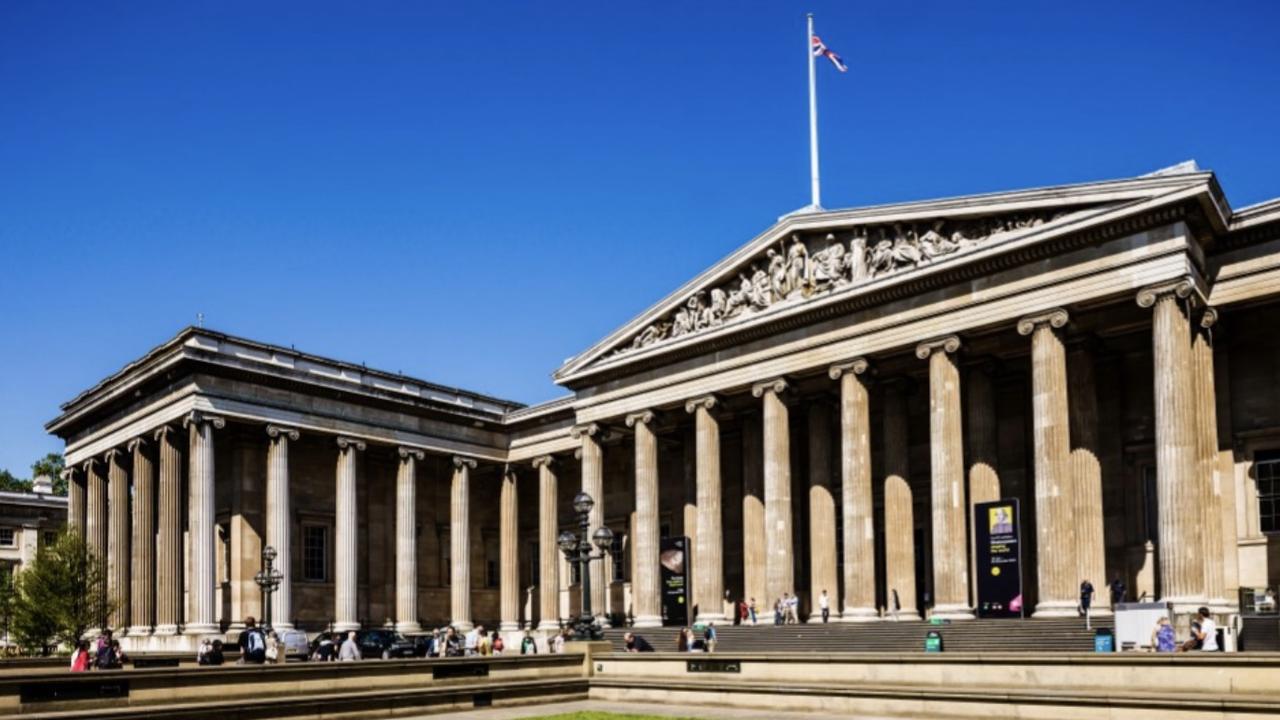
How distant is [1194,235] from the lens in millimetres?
35500

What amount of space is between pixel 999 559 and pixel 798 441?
14447mm

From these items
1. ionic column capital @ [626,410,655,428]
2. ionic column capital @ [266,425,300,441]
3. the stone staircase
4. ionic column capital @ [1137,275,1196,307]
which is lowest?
the stone staircase

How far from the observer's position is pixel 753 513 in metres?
49.3

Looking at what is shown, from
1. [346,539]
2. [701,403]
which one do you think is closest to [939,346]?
[701,403]

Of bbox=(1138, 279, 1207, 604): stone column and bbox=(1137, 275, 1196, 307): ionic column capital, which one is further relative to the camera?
bbox=(1137, 275, 1196, 307): ionic column capital

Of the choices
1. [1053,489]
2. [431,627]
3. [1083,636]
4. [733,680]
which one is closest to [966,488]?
[1053,489]

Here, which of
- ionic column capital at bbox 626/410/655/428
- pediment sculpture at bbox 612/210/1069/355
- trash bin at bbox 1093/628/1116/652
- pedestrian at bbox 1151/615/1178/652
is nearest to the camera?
pedestrian at bbox 1151/615/1178/652

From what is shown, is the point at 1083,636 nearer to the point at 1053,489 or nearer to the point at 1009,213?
the point at 1053,489

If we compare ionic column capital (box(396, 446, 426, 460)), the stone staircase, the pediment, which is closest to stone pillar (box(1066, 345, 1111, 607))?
the stone staircase

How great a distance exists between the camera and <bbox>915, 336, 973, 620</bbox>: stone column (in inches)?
1548

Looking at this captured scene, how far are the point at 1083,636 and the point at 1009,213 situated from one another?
41.3 ft

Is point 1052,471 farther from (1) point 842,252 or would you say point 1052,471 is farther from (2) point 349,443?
(2) point 349,443

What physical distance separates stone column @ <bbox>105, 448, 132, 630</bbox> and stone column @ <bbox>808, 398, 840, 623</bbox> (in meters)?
29.2

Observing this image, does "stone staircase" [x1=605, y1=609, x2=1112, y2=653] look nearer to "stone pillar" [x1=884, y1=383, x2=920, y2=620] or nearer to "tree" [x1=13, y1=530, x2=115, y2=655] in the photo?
"stone pillar" [x1=884, y1=383, x2=920, y2=620]
